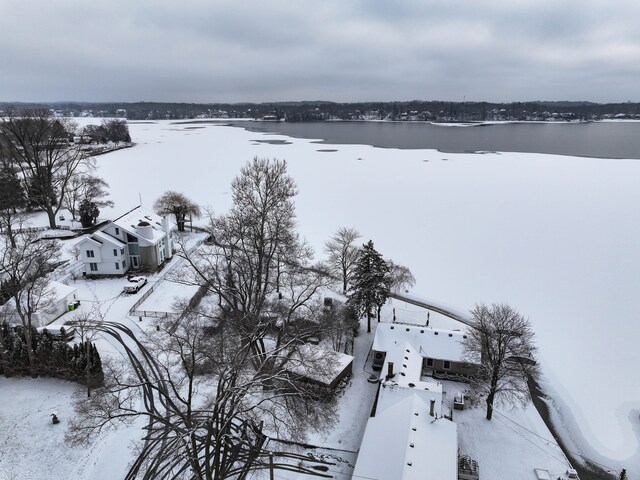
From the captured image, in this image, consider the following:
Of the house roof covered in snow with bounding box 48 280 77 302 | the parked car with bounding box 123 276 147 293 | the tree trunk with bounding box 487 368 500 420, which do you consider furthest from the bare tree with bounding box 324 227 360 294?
the house roof covered in snow with bounding box 48 280 77 302

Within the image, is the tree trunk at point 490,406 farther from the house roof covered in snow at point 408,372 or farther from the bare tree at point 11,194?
the bare tree at point 11,194

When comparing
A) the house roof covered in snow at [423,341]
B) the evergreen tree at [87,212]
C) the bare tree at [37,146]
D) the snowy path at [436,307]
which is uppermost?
the bare tree at [37,146]

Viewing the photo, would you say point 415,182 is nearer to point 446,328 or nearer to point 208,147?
point 446,328

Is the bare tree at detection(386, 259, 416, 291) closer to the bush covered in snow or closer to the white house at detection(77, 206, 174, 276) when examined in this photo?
the white house at detection(77, 206, 174, 276)

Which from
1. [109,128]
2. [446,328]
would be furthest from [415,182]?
[109,128]

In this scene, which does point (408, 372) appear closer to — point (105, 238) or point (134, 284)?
point (134, 284)

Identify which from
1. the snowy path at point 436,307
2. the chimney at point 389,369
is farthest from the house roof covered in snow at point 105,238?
the chimney at point 389,369

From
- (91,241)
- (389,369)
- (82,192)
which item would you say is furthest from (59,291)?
(82,192)
